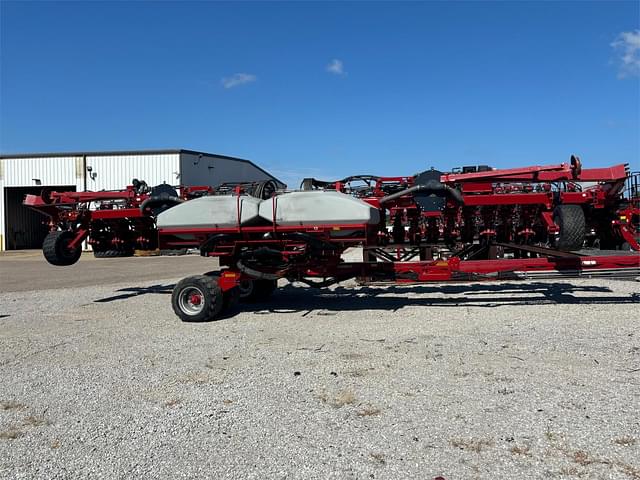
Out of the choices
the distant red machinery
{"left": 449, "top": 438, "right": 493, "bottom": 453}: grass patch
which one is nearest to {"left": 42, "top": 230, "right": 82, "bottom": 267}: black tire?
the distant red machinery

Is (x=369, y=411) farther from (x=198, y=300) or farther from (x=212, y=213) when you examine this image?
(x=212, y=213)

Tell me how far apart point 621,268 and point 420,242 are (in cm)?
328

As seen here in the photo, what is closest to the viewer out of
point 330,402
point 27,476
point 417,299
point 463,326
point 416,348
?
point 27,476

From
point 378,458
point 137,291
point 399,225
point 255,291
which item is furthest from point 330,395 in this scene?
point 137,291

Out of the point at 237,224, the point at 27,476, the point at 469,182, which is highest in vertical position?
the point at 469,182

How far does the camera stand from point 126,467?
130 inches

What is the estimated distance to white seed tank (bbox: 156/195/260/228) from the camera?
7.93 meters

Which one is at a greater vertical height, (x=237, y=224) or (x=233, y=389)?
(x=237, y=224)

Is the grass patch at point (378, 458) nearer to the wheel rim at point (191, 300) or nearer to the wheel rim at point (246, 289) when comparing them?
the wheel rim at point (191, 300)

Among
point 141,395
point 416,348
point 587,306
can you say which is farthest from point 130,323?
point 587,306

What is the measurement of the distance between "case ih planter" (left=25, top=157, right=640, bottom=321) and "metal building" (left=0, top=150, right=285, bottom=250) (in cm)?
2302

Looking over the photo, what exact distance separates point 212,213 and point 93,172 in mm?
27609

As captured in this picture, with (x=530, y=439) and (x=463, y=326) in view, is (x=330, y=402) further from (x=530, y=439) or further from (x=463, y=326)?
(x=463, y=326)

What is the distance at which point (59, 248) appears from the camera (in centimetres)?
968
